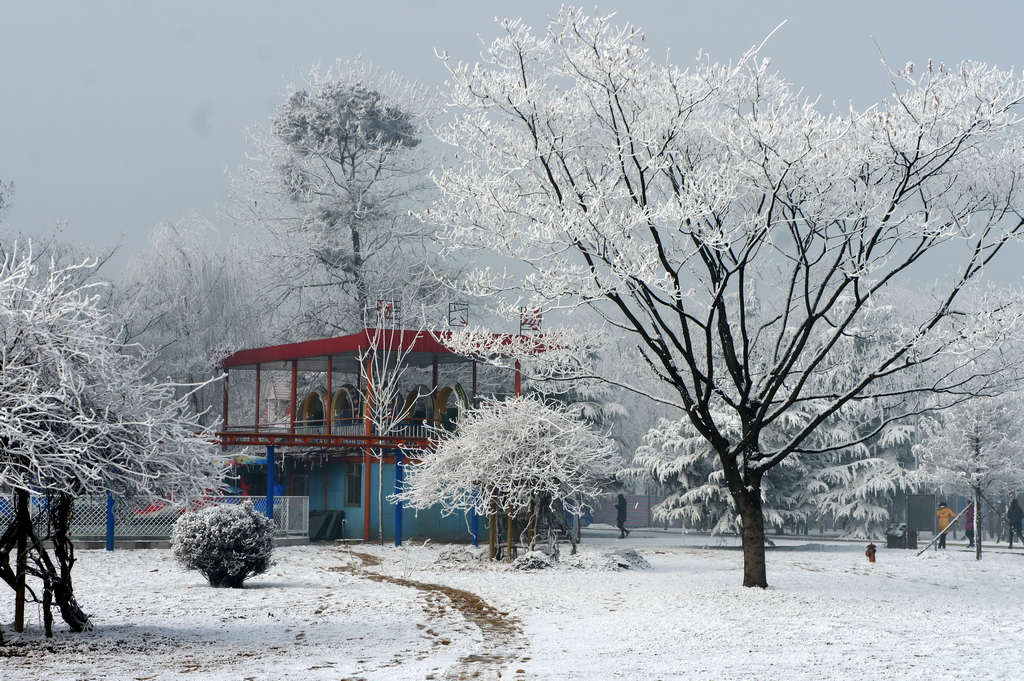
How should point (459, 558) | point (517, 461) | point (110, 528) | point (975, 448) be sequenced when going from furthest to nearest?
point (975, 448) < point (110, 528) < point (459, 558) < point (517, 461)

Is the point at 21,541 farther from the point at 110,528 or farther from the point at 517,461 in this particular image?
the point at 110,528

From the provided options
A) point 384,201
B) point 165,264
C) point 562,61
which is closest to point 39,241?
point 165,264

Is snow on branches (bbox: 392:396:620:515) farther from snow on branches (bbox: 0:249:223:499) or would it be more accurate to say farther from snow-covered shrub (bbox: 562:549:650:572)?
snow on branches (bbox: 0:249:223:499)

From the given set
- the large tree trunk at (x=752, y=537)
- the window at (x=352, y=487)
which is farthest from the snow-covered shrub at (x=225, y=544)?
the window at (x=352, y=487)

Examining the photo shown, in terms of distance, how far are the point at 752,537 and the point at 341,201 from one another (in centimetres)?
2858

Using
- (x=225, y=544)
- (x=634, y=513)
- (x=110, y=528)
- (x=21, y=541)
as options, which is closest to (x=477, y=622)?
(x=225, y=544)

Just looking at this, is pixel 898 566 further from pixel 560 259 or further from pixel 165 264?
pixel 165 264

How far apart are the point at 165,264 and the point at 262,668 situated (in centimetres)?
3359

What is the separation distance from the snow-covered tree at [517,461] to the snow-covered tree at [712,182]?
5650 mm

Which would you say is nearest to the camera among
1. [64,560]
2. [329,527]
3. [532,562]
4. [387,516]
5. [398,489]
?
[64,560]

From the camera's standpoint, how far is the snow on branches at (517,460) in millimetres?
21219

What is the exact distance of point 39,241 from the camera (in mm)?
36438

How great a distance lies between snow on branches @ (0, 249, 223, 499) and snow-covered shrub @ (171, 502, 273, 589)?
18.8ft

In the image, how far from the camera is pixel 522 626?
41.0ft
